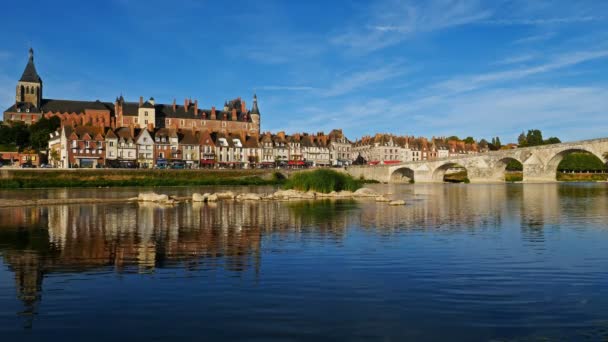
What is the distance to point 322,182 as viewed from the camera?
38.3 m

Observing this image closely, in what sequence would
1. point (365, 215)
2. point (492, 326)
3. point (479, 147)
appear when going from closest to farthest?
point (492, 326), point (365, 215), point (479, 147)

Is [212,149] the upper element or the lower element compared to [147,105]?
lower

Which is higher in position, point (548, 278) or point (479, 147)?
point (479, 147)

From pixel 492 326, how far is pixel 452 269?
385 centimetres

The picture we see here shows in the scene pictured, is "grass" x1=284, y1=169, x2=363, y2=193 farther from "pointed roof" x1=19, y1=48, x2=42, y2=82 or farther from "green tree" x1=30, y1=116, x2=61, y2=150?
"pointed roof" x1=19, y1=48, x2=42, y2=82

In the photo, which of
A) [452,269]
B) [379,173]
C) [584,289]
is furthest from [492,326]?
[379,173]

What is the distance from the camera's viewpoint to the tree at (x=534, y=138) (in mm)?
125000

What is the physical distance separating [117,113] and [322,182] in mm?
79766

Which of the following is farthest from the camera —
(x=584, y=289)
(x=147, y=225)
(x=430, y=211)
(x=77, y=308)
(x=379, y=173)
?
(x=379, y=173)

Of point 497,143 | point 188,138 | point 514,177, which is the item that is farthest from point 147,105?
point 497,143

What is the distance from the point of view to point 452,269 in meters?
10.8

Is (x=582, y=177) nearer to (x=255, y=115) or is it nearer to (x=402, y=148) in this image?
(x=402, y=148)

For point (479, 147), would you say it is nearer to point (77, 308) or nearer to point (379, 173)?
point (379, 173)

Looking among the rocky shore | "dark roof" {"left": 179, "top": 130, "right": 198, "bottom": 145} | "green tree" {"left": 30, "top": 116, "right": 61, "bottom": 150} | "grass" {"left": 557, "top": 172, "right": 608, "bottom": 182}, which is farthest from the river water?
"green tree" {"left": 30, "top": 116, "right": 61, "bottom": 150}
